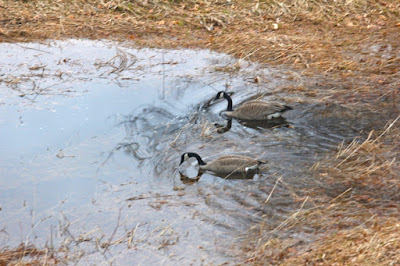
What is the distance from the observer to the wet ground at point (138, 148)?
725 centimetres

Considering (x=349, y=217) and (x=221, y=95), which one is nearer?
(x=349, y=217)

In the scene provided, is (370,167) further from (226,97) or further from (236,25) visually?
(236,25)

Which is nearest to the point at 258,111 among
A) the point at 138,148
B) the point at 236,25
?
the point at 138,148

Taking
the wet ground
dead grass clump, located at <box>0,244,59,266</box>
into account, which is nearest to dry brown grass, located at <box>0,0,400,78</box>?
the wet ground

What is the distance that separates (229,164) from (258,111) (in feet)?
6.96

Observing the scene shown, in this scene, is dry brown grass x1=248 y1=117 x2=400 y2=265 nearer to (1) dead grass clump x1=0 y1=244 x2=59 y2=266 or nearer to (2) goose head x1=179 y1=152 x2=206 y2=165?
(2) goose head x1=179 y1=152 x2=206 y2=165

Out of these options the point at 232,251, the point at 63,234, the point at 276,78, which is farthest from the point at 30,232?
the point at 276,78

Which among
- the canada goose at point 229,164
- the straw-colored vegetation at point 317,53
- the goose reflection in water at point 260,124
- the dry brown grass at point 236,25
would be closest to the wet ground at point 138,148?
the goose reflection in water at point 260,124

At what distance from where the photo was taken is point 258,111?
34.2 feet

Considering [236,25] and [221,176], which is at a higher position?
[236,25]

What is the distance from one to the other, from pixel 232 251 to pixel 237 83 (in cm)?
605

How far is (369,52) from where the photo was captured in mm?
13414

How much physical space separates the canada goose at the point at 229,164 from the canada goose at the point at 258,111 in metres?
Result: 1.86

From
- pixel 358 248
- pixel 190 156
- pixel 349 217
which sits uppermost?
pixel 358 248
